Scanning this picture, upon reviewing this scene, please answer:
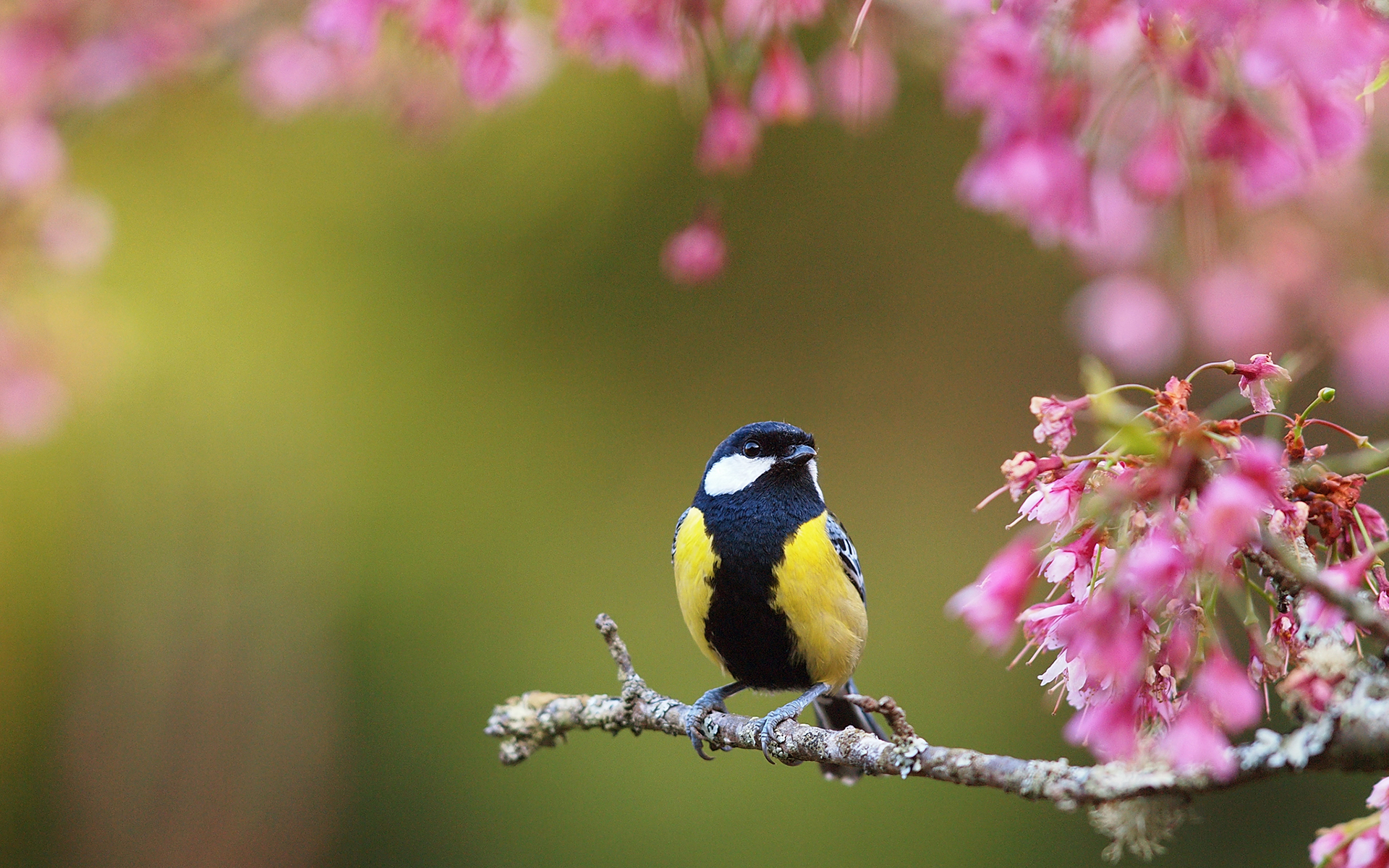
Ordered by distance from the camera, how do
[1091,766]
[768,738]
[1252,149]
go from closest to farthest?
[1091,766], [1252,149], [768,738]

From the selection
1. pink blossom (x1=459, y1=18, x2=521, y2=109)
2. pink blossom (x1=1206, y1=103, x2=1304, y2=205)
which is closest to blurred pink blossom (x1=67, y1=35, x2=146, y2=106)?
pink blossom (x1=459, y1=18, x2=521, y2=109)

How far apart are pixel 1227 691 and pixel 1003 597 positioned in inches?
6.8

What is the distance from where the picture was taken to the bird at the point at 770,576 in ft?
6.73

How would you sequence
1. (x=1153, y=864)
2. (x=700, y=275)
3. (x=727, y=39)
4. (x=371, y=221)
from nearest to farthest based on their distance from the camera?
(x=700, y=275) → (x=727, y=39) → (x=1153, y=864) → (x=371, y=221)

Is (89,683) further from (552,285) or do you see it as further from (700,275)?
(700,275)

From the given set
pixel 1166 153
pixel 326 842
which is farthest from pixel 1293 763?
pixel 326 842

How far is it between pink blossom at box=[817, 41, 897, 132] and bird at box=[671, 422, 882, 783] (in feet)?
2.04

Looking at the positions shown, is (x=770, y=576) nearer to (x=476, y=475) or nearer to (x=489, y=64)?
(x=489, y=64)

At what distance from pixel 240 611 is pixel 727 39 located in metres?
3.43

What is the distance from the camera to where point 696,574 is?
2104 mm

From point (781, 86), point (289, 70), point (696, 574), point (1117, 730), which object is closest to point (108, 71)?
point (289, 70)

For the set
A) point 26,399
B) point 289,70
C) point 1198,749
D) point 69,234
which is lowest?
point 1198,749

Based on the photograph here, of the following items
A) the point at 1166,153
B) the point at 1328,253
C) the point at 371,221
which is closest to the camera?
the point at 1166,153

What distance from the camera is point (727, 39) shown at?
89.8 inches
